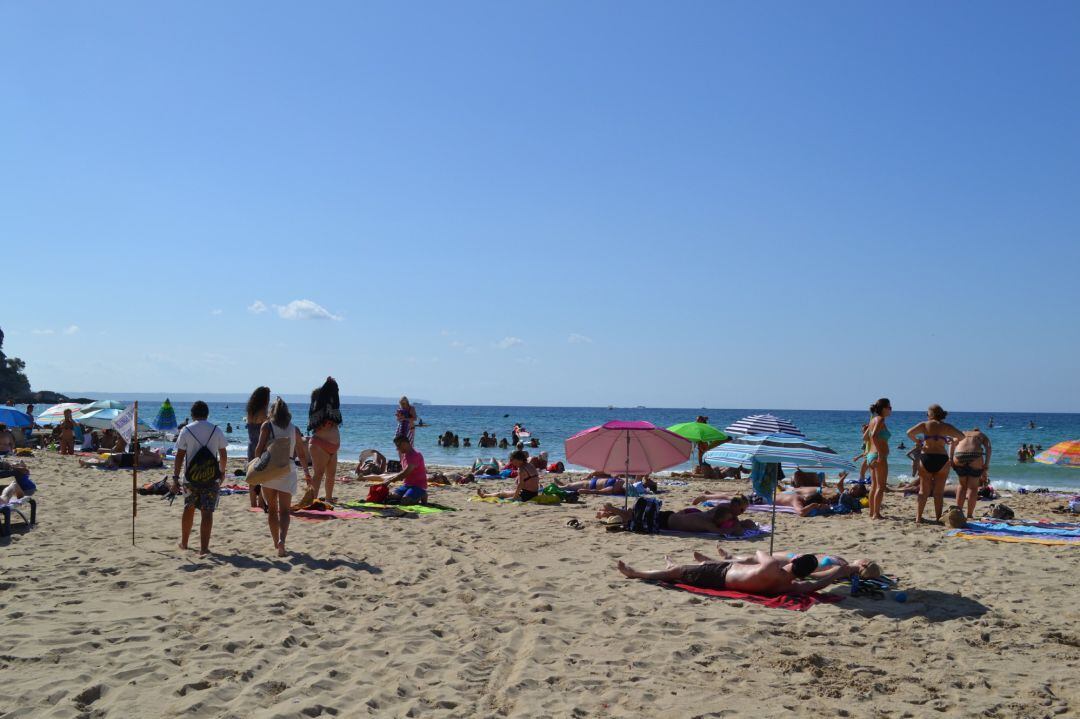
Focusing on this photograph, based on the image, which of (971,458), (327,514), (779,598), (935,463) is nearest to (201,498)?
(327,514)

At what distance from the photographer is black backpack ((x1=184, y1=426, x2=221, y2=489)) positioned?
684 centimetres

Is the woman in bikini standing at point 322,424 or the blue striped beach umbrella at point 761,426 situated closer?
the blue striped beach umbrella at point 761,426

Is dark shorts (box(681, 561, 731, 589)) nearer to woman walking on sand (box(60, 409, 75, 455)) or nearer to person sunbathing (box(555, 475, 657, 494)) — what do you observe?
person sunbathing (box(555, 475, 657, 494))

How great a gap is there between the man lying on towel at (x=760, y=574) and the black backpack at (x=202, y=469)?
377cm

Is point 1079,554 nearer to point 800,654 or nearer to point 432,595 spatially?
point 800,654

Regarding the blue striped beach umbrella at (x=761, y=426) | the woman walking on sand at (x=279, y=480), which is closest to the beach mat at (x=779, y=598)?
the blue striped beach umbrella at (x=761, y=426)

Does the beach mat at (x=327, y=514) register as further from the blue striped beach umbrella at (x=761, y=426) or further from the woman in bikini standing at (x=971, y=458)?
the woman in bikini standing at (x=971, y=458)

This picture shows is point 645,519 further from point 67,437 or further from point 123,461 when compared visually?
point 67,437

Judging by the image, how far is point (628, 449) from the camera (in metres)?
9.88

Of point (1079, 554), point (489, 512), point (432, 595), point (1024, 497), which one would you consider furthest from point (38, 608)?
point (1024, 497)

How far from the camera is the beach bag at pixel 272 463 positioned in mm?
6836

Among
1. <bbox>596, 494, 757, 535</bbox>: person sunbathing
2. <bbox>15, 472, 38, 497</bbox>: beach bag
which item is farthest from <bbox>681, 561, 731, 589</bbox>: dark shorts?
<bbox>15, 472, 38, 497</bbox>: beach bag

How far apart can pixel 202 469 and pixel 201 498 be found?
26 centimetres

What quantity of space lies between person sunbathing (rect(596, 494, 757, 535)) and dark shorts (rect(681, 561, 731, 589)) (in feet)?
8.49
